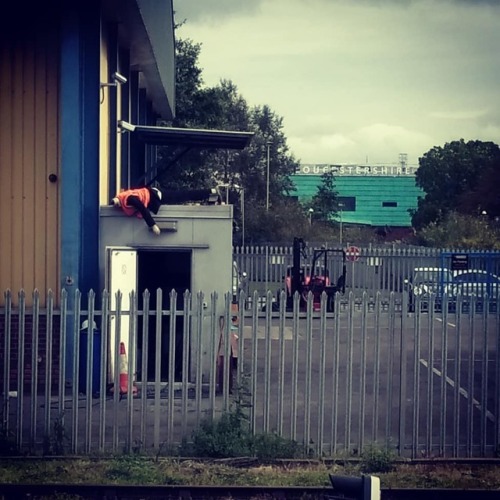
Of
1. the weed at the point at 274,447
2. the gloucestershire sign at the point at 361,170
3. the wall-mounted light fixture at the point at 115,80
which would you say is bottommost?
the weed at the point at 274,447

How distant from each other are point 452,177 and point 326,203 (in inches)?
374

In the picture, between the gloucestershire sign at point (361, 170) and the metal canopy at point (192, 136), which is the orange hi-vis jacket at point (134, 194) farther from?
the gloucestershire sign at point (361, 170)

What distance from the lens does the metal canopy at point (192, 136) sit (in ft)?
58.6

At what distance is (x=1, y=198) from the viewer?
14070 mm

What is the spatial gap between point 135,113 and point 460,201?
38502 mm

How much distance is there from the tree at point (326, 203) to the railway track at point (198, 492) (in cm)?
5654

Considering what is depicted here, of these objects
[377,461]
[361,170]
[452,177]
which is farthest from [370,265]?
[361,170]

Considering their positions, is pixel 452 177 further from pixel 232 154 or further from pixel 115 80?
pixel 115 80

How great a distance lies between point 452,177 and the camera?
66.8 m

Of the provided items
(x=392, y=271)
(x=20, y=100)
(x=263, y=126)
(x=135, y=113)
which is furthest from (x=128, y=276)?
(x=263, y=126)

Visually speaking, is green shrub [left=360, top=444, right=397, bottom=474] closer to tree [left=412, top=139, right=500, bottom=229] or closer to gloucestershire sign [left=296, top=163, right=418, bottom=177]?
tree [left=412, top=139, right=500, bottom=229]

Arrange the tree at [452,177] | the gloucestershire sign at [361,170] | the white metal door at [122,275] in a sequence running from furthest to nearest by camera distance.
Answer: the gloucestershire sign at [361,170]
the tree at [452,177]
the white metal door at [122,275]

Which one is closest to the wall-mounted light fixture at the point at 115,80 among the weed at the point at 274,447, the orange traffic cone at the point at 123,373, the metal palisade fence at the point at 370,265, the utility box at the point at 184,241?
the utility box at the point at 184,241

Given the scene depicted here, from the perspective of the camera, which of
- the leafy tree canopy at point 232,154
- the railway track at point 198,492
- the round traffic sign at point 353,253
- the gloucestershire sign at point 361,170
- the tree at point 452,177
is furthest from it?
the gloucestershire sign at point 361,170
